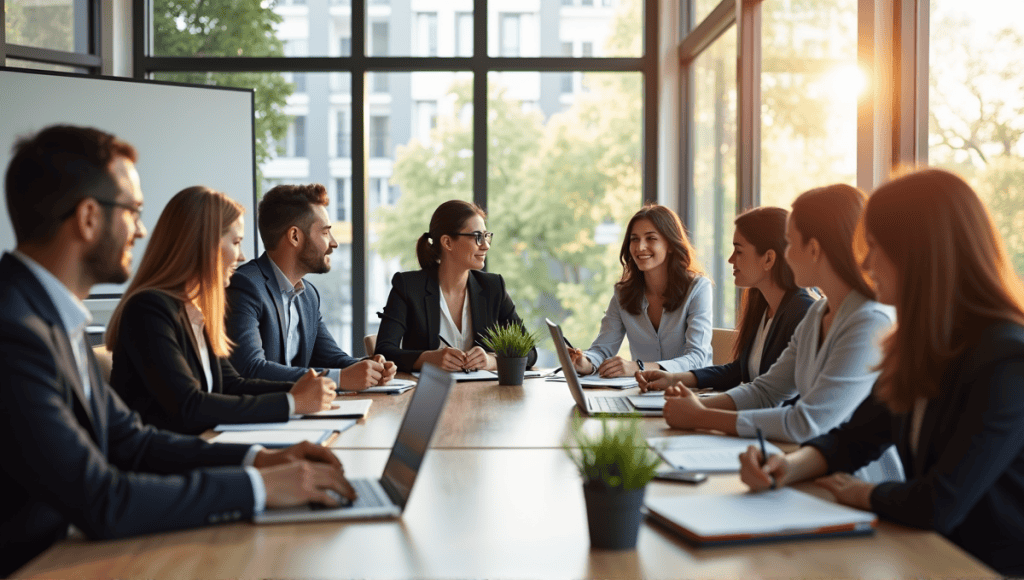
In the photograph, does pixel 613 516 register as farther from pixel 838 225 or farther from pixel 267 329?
pixel 267 329

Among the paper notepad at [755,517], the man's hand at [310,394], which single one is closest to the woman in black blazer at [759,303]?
the man's hand at [310,394]

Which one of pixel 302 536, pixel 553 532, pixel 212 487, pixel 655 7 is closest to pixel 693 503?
pixel 553 532

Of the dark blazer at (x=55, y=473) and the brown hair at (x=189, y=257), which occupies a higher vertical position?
the brown hair at (x=189, y=257)

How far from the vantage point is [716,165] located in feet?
17.1

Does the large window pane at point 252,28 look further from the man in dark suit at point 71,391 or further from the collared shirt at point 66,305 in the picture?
the collared shirt at point 66,305

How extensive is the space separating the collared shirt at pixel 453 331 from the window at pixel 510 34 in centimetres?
286

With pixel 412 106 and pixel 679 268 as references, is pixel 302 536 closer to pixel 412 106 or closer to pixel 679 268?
pixel 679 268

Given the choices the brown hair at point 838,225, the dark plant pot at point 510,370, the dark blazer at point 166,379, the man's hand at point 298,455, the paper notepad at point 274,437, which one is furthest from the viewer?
the dark plant pot at point 510,370

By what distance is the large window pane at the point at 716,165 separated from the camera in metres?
4.93

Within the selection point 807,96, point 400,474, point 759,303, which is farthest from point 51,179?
point 807,96

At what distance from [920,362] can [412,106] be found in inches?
201

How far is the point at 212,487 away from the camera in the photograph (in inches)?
53.4

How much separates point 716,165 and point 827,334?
10.6ft

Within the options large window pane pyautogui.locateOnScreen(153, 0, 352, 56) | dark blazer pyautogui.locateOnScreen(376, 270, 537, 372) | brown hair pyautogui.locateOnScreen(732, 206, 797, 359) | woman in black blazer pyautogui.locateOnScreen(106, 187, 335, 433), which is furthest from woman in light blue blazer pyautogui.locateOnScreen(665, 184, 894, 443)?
large window pane pyautogui.locateOnScreen(153, 0, 352, 56)
